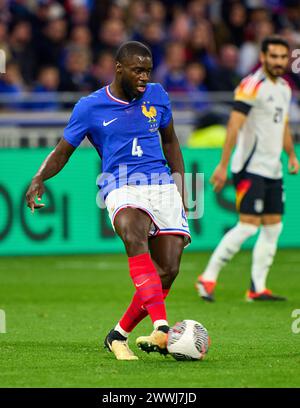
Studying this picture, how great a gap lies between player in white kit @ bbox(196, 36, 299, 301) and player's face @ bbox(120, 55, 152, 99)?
3.88 m

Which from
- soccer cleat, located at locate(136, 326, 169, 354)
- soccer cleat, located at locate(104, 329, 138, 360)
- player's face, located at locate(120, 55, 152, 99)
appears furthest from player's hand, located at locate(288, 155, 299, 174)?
soccer cleat, located at locate(136, 326, 169, 354)

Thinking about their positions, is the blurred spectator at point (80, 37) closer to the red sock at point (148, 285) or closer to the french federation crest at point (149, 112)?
the french federation crest at point (149, 112)

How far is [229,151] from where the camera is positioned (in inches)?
464

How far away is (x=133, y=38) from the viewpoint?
64.4 feet

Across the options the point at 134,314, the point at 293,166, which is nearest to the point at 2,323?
the point at 134,314

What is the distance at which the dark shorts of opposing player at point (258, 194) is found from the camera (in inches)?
472

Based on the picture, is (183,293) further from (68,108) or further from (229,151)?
(68,108)

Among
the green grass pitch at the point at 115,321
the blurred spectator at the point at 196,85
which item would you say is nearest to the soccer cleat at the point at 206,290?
the green grass pitch at the point at 115,321

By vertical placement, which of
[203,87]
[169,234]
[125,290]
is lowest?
[125,290]

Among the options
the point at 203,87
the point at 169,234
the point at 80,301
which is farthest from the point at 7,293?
the point at 203,87

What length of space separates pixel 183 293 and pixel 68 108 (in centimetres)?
607

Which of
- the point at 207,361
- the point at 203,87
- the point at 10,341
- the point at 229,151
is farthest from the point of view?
the point at 203,87

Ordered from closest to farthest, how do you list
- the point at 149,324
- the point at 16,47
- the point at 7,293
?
the point at 149,324 < the point at 7,293 < the point at 16,47

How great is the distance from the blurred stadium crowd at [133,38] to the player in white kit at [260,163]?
6038mm
